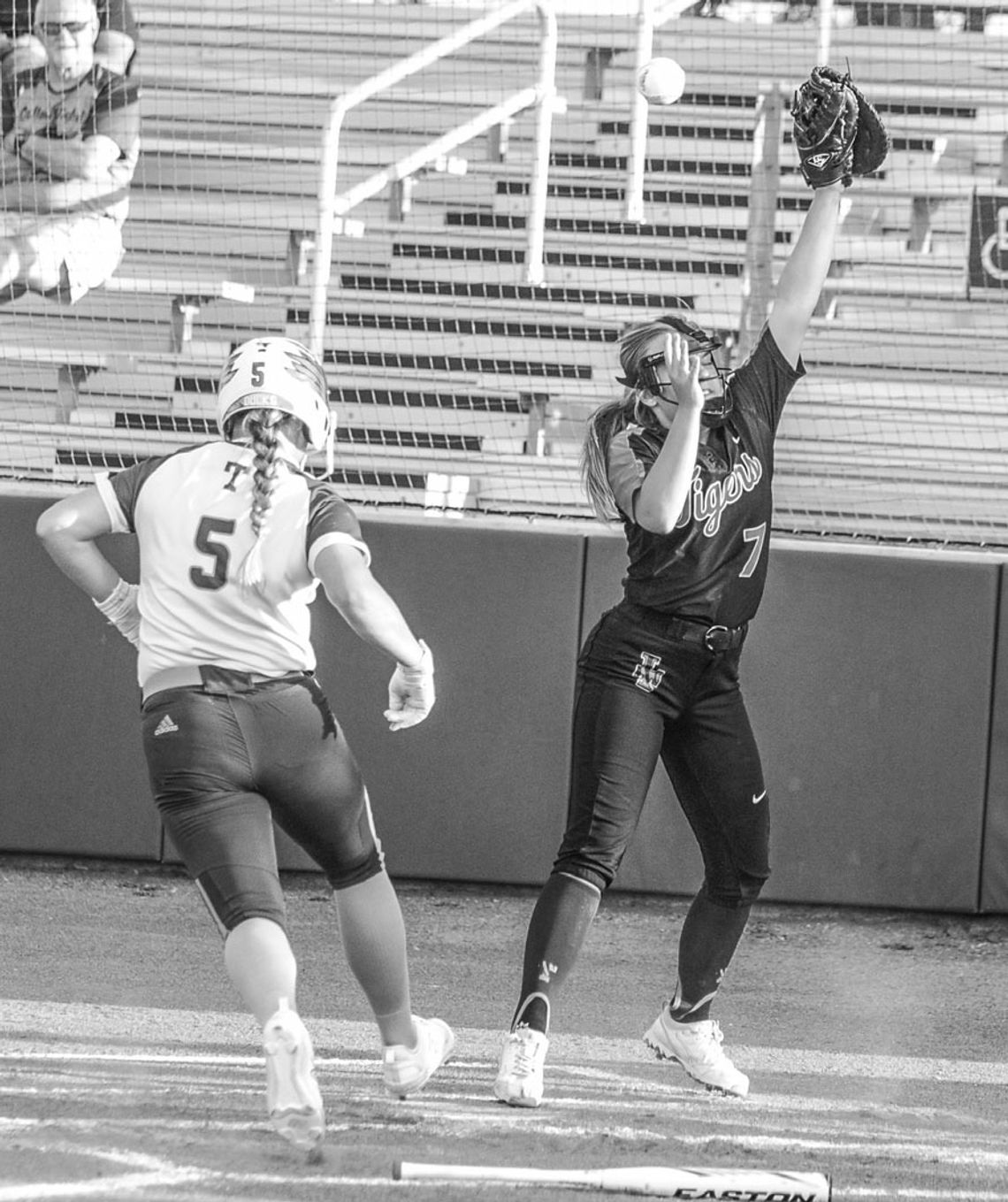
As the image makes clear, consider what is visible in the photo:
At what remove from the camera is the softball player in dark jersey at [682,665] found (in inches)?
172

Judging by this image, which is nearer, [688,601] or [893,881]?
[688,601]

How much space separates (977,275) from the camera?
30.6 feet

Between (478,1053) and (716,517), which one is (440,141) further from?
(478,1053)

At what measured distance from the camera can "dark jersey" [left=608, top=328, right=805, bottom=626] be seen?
4.46 meters

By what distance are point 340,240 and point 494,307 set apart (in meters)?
1.73

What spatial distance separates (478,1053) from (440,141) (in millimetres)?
6311

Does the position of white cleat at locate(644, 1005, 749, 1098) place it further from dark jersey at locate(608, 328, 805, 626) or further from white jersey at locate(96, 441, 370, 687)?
white jersey at locate(96, 441, 370, 687)

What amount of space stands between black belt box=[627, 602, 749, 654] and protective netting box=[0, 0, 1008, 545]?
2.63 m

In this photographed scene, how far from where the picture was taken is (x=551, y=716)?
6922 mm

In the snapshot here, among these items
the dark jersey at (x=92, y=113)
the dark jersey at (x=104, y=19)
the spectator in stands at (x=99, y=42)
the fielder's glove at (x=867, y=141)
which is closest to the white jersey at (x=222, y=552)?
the fielder's glove at (x=867, y=141)

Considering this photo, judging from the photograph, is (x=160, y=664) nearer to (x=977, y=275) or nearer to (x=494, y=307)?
(x=494, y=307)

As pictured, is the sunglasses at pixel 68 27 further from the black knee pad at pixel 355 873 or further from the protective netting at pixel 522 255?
the black knee pad at pixel 355 873

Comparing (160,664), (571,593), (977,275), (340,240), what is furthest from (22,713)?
(977,275)

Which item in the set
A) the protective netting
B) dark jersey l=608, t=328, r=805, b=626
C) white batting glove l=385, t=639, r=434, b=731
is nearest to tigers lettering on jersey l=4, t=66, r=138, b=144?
the protective netting
